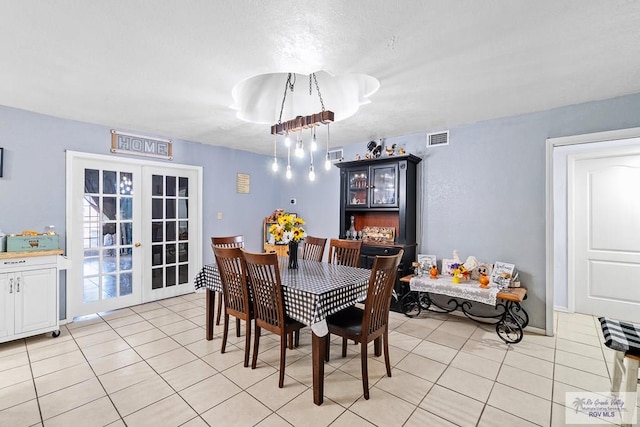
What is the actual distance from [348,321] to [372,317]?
249 millimetres

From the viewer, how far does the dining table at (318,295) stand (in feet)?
6.82

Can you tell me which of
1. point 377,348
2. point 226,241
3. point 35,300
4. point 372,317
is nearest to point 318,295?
point 372,317

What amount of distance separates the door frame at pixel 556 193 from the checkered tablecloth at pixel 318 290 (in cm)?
215

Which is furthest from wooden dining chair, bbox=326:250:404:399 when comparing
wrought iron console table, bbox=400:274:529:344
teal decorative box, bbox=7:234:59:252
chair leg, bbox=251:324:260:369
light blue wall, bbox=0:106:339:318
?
teal decorative box, bbox=7:234:59:252

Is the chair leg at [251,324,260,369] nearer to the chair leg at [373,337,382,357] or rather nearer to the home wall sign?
the chair leg at [373,337,382,357]

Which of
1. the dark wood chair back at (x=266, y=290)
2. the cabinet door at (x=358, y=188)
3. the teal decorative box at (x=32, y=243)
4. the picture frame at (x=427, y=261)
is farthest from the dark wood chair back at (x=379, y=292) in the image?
the teal decorative box at (x=32, y=243)

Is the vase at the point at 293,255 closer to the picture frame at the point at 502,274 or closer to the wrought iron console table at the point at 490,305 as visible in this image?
the wrought iron console table at the point at 490,305

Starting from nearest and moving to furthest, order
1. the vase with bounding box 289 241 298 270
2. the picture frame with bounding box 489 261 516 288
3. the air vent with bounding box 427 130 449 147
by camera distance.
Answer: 1. the vase with bounding box 289 241 298 270
2. the picture frame with bounding box 489 261 516 288
3. the air vent with bounding box 427 130 449 147

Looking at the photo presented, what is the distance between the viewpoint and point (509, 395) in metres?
2.17

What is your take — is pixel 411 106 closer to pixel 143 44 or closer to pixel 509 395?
pixel 143 44

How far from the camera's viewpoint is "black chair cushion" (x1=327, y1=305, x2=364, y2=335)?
227 centimetres

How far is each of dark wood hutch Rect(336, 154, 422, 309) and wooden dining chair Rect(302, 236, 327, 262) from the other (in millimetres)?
727

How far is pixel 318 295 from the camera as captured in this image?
6.91 ft

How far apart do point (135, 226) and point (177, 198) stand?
717 mm
